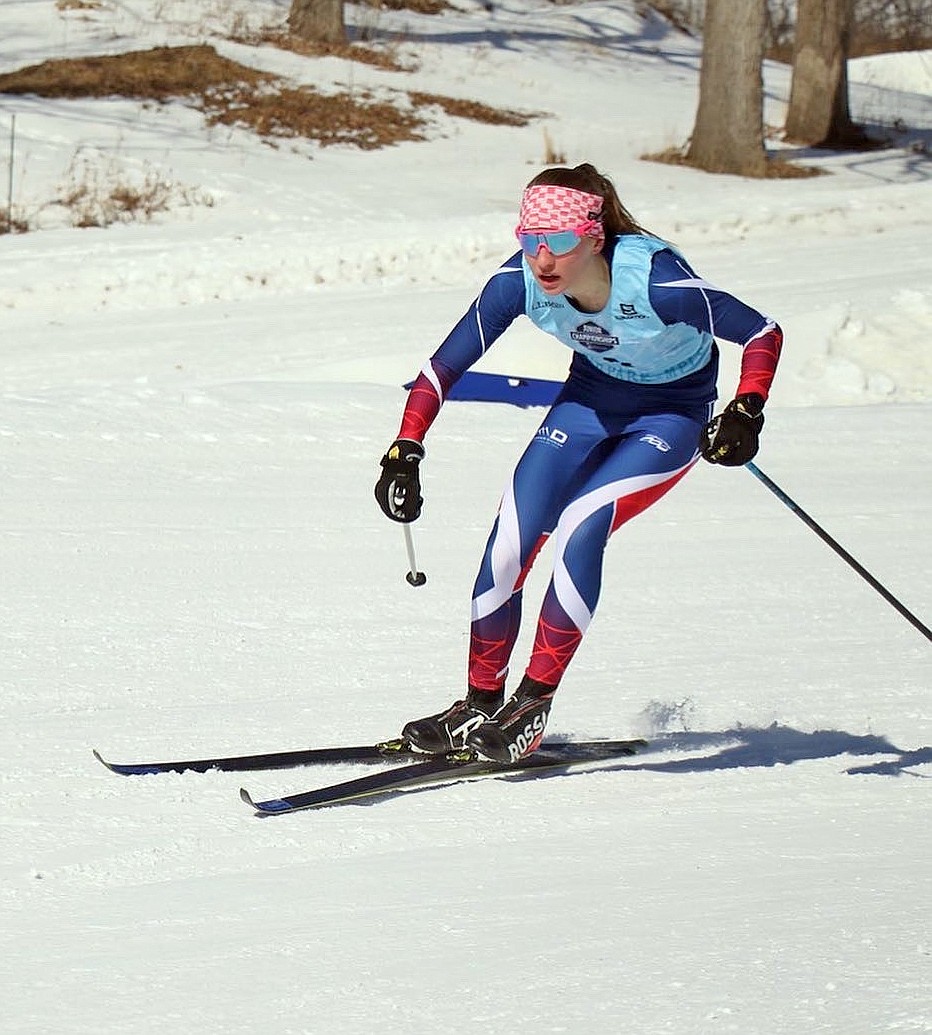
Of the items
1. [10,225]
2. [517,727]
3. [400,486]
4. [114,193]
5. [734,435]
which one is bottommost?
[10,225]

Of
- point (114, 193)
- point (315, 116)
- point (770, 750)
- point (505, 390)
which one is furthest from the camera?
point (315, 116)

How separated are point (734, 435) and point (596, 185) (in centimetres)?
77

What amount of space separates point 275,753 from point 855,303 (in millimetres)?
7944

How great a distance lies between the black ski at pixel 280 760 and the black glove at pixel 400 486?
2.30 feet

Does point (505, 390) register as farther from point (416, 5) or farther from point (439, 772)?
point (416, 5)

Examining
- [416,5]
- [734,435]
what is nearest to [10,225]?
[734,435]

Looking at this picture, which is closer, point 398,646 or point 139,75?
point 398,646

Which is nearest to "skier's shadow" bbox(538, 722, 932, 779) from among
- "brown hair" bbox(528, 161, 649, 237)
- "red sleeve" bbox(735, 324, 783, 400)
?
"red sleeve" bbox(735, 324, 783, 400)

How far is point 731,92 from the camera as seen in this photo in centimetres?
1773

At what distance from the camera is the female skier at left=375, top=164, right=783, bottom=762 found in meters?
4.52

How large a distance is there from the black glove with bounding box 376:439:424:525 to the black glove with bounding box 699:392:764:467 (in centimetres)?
79

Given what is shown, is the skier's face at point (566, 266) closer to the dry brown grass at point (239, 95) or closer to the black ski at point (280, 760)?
the black ski at point (280, 760)

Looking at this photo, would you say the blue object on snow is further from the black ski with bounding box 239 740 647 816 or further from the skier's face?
the skier's face

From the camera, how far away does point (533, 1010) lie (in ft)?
10.1
